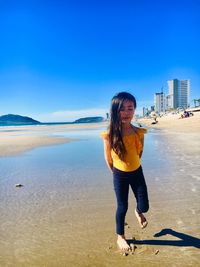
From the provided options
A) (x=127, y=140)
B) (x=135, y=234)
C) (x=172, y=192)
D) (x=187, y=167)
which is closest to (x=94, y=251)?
(x=135, y=234)

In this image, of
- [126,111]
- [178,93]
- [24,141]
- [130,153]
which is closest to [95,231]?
[130,153]

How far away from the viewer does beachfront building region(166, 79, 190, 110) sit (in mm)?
185500

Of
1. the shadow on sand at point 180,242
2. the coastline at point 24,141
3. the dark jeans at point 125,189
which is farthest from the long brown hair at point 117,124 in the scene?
the coastline at point 24,141

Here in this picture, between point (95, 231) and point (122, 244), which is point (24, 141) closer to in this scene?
point (95, 231)

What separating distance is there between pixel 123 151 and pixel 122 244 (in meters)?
1.19

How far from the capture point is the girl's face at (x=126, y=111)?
320 centimetres

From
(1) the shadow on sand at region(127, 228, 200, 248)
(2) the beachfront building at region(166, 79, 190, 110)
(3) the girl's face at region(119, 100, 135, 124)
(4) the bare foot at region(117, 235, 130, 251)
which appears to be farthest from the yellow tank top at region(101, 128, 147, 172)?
(2) the beachfront building at region(166, 79, 190, 110)

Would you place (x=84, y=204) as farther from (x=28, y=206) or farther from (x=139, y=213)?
(x=139, y=213)

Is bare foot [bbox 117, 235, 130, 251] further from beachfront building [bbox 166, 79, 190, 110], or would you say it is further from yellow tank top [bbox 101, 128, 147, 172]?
beachfront building [bbox 166, 79, 190, 110]

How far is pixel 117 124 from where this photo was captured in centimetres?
324

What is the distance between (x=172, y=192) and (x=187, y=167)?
2.67 metres

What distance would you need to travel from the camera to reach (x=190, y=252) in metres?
3.15

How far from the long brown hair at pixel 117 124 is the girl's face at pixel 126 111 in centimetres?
4

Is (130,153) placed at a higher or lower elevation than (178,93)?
lower
